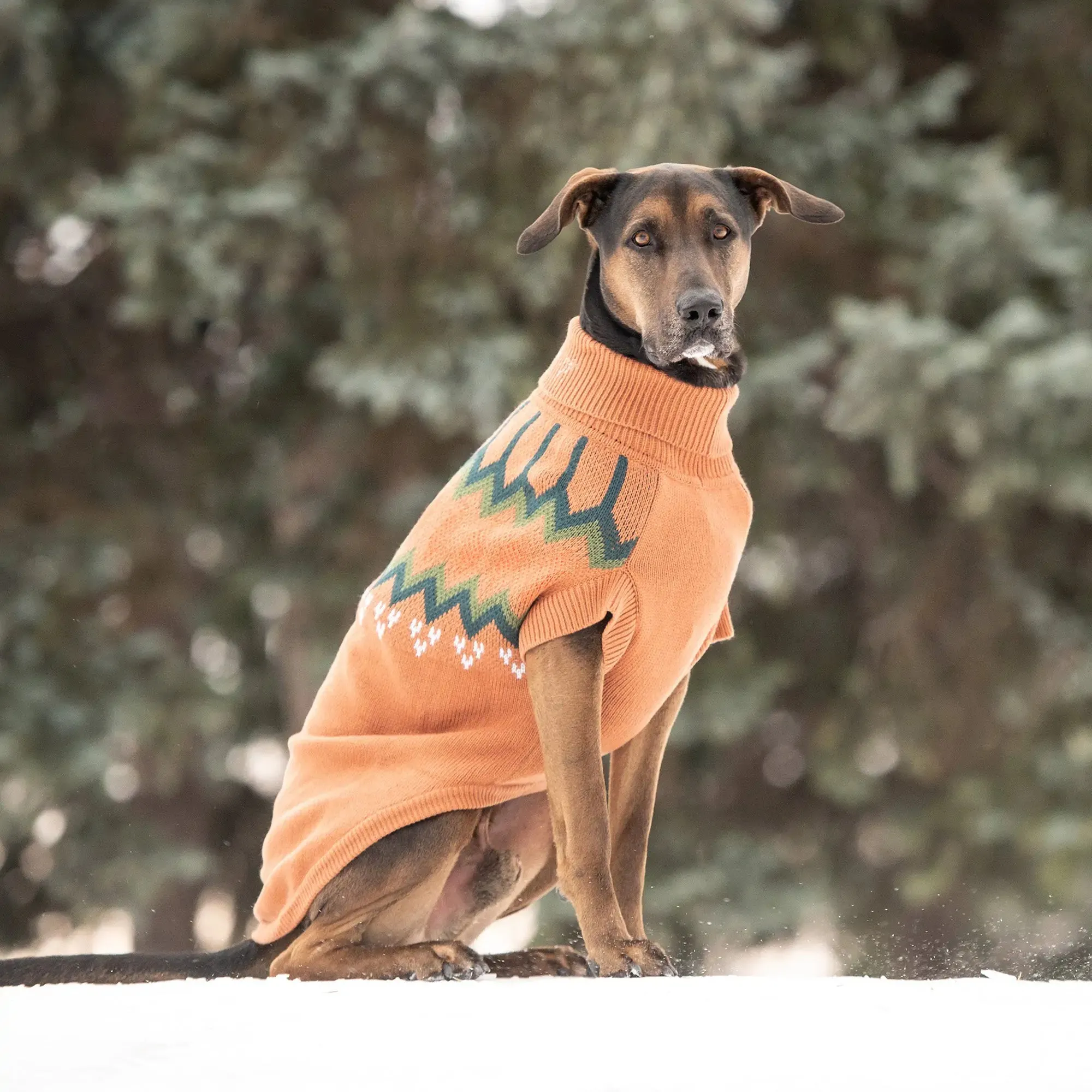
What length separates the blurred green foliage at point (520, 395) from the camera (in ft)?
25.4

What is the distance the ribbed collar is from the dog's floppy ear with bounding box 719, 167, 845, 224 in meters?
0.48

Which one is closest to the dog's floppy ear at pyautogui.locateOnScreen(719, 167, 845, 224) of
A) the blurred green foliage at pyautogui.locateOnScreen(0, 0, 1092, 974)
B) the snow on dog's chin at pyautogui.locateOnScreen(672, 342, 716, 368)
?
the snow on dog's chin at pyautogui.locateOnScreen(672, 342, 716, 368)

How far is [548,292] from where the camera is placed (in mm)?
8062

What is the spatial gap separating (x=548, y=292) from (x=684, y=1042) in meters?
6.07

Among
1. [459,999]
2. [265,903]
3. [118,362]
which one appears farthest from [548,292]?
[459,999]

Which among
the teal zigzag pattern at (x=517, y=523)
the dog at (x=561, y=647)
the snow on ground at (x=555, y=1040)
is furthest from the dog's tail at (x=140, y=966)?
the teal zigzag pattern at (x=517, y=523)

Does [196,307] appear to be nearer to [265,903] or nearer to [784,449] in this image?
[784,449]

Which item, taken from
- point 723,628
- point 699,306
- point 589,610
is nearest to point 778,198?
point 699,306

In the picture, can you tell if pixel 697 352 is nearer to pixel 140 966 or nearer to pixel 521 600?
pixel 521 600

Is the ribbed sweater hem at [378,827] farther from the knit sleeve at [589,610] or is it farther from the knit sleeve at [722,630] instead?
the knit sleeve at [722,630]

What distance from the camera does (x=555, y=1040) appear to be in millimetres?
2416

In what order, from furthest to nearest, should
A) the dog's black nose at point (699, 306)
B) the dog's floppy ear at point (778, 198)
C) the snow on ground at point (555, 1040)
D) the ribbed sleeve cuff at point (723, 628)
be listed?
1. the ribbed sleeve cuff at point (723, 628)
2. the dog's floppy ear at point (778, 198)
3. the dog's black nose at point (699, 306)
4. the snow on ground at point (555, 1040)

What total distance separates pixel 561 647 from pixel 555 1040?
956mm

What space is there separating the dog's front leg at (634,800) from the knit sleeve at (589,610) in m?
0.39
